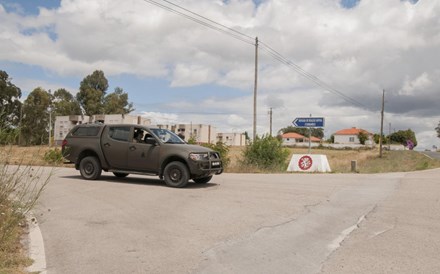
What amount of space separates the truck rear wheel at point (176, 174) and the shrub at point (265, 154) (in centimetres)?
1133

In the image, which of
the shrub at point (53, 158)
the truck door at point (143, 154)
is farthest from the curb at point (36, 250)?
the truck door at point (143, 154)

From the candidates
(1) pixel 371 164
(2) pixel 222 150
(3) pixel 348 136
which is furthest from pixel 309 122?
(3) pixel 348 136

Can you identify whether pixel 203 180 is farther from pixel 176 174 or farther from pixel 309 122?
pixel 309 122

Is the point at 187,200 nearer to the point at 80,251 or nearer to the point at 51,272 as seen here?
the point at 80,251

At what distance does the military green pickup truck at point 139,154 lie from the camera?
510 inches

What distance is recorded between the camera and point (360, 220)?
852 cm

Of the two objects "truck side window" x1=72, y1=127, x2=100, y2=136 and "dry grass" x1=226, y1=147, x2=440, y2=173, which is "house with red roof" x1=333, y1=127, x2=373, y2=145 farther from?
"truck side window" x1=72, y1=127, x2=100, y2=136

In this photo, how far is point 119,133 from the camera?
14.1m

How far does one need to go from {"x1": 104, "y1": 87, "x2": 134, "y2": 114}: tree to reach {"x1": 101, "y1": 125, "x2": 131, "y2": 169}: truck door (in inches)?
3375

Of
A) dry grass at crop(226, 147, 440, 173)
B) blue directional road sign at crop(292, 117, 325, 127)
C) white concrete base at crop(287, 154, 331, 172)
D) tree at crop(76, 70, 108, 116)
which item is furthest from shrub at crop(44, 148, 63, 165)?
tree at crop(76, 70, 108, 116)

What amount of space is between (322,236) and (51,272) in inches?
161

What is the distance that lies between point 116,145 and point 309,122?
40.5ft

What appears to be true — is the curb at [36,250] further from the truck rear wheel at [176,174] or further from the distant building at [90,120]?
the distant building at [90,120]

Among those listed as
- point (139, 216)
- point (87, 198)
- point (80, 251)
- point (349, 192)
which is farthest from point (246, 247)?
point (349, 192)
